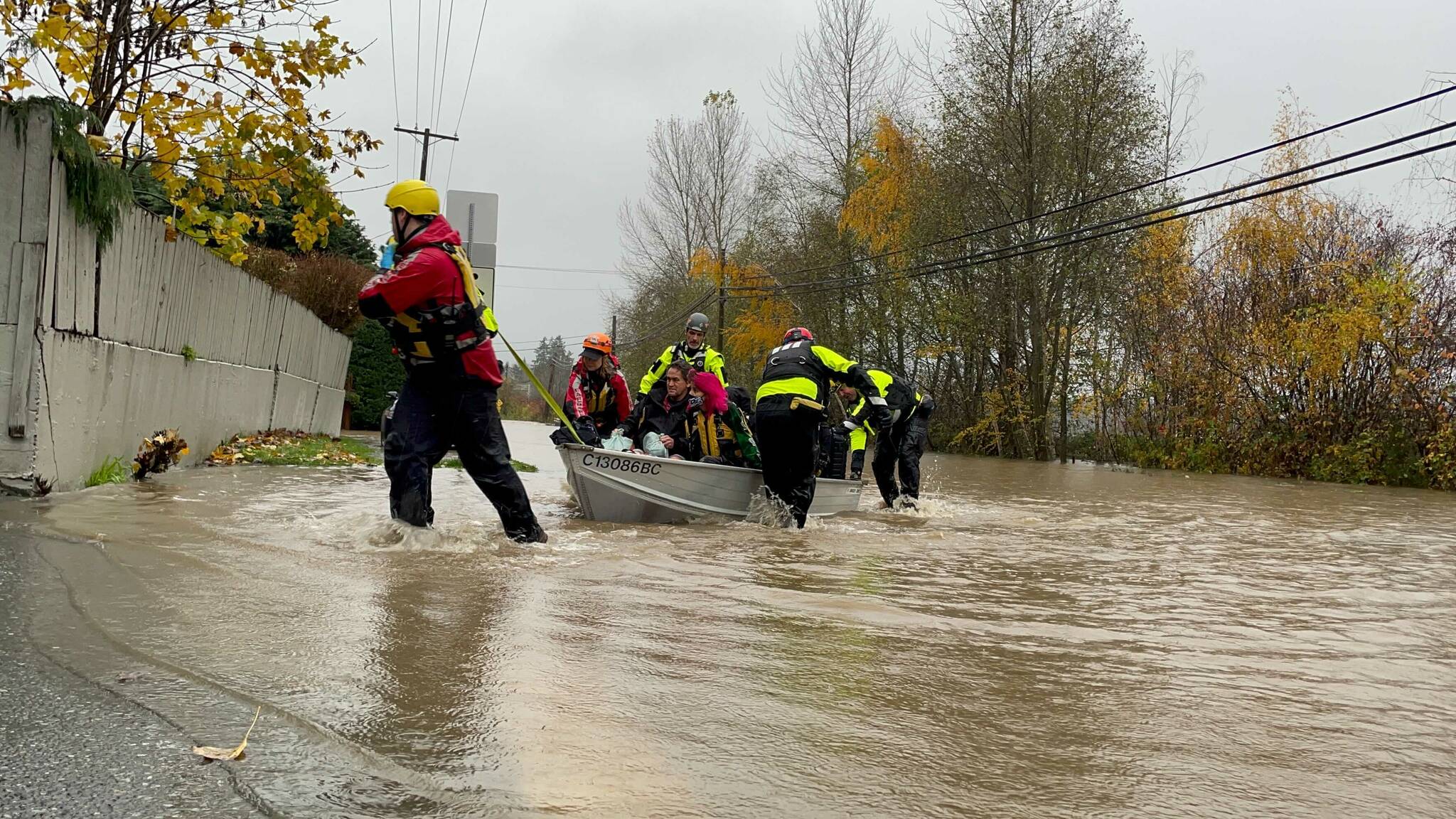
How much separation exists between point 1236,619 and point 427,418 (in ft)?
15.2

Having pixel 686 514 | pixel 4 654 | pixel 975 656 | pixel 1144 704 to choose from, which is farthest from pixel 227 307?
pixel 1144 704

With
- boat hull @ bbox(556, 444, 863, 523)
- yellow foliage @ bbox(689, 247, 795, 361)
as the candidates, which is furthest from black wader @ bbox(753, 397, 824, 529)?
yellow foliage @ bbox(689, 247, 795, 361)

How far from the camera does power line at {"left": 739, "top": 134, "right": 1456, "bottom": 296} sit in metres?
11.6

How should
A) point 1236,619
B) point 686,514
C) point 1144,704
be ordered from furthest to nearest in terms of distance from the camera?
1. point 686,514
2. point 1236,619
3. point 1144,704

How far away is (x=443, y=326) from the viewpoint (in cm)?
636

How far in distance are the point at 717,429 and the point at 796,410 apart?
42.8 inches

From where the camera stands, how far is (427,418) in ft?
21.8

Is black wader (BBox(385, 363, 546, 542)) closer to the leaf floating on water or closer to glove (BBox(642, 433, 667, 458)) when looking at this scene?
glove (BBox(642, 433, 667, 458))

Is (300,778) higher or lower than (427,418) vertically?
lower

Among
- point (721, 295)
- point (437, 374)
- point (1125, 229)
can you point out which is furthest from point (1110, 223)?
point (721, 295)

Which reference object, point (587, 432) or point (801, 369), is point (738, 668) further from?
point (587, 432)

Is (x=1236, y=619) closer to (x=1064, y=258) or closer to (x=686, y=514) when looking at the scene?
(x=686, y=514)

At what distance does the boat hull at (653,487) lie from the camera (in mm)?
9094

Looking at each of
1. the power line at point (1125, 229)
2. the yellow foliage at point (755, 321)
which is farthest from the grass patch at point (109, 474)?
the yellow foliage at point (755, 321)
